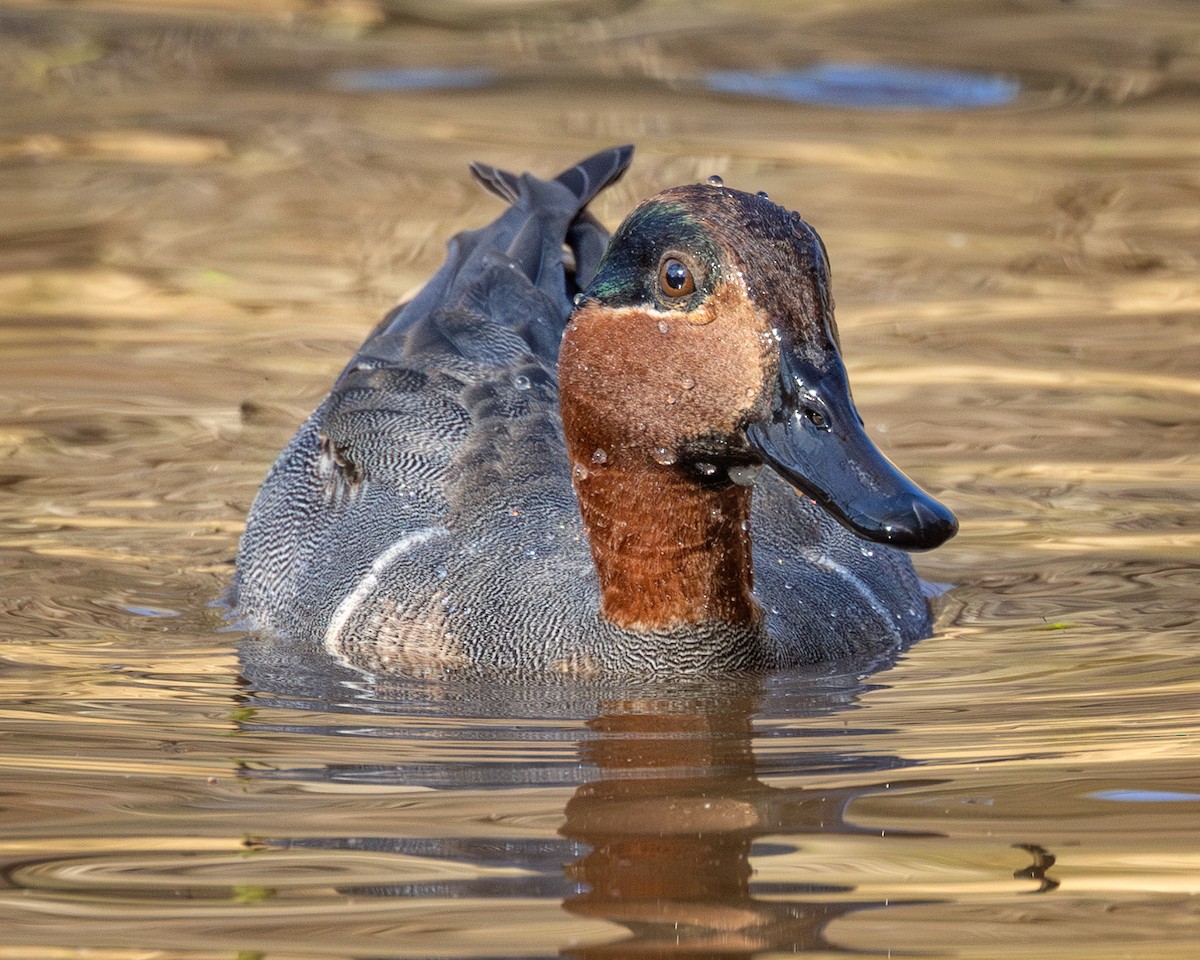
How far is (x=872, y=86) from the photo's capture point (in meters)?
15.7

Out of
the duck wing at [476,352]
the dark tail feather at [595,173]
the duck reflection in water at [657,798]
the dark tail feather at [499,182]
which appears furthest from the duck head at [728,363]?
the dark tail feather at [499,182]

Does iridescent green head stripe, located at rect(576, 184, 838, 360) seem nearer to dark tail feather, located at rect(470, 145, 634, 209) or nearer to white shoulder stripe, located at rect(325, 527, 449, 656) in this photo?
white shoulder stripe, located at rect(325, 527, 449, 656)

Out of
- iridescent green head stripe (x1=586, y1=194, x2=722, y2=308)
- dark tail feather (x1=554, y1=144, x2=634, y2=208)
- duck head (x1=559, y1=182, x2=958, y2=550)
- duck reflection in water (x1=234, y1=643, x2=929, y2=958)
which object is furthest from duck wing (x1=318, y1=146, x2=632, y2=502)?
iridescent green head stripe (x1=586, y1=194, x2=722, y2=308)

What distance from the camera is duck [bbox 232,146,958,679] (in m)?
5.62

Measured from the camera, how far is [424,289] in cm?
853

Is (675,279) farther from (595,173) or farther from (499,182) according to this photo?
(499,182)

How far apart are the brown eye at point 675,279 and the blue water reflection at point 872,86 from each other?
32.2 ft

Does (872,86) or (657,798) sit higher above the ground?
(872,86)

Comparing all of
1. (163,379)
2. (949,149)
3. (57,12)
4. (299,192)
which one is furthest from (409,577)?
(57,12)

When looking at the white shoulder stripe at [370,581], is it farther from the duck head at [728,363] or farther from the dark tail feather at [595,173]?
the dark tail feather at [595,173]

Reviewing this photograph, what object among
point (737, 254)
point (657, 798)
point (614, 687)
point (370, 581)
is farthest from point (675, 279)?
point (370, 581)

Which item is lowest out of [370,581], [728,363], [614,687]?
[614,687]

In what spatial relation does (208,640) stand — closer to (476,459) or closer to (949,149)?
(476,459)

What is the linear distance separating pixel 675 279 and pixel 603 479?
725 mm
